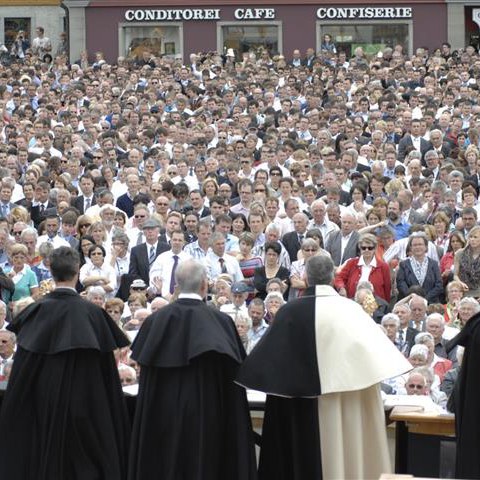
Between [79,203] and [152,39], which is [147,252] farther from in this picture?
[152,39]

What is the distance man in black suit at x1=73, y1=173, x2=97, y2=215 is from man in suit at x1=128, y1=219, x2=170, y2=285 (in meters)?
2.77

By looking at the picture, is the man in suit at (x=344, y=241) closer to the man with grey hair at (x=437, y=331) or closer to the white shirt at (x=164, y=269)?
the white shirt at (x=164, y=269)

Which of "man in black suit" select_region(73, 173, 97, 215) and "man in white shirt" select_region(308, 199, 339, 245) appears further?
"man in black suit" select_region(73, 173, 97, 215)

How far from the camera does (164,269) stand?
57.8 feet

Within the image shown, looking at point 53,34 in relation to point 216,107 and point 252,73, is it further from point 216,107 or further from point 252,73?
point 216,107

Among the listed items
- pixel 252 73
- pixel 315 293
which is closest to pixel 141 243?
pixel 315 293

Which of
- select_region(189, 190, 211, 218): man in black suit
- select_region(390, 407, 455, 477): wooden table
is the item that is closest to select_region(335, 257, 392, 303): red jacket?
select_region(189, 190, 211, 218): man in black suit

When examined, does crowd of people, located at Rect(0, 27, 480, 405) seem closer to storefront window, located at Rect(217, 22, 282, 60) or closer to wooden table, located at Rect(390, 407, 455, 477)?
wooden table, located at Rect(390, 407, 455, 477)

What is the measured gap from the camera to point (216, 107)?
29.2 m

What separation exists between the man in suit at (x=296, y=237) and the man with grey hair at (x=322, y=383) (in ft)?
24.9

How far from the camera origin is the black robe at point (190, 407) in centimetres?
1044

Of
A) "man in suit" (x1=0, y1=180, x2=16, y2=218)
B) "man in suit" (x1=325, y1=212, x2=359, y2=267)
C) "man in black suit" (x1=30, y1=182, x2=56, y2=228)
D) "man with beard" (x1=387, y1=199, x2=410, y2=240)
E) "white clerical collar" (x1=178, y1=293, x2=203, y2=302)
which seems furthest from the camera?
"man in black suit" (x1=30, y1=182, x2=56, y2=228)

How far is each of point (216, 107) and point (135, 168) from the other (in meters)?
7.26

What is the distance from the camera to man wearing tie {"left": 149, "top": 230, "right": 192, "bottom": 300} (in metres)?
17.4
